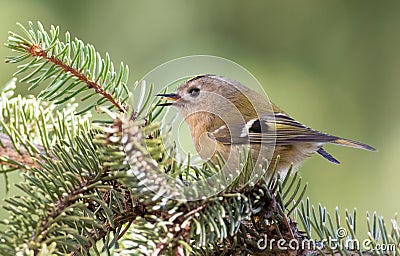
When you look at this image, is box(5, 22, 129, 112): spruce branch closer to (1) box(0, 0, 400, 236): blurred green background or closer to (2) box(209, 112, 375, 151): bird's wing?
(2) box(209, 112, 375, 151): bird's wing

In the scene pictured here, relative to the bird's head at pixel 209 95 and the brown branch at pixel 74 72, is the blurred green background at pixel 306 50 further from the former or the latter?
the brown branch at pixel 74 72

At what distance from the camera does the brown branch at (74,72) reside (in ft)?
2.71

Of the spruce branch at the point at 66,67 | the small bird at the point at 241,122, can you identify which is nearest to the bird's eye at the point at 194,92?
the small bird at the point at 241,122

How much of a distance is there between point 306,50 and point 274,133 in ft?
4.03

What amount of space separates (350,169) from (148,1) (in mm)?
993

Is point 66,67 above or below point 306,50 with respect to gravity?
below

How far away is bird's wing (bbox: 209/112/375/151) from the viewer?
102 centimetres

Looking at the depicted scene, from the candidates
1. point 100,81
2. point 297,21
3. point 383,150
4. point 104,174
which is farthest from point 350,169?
point 104,174

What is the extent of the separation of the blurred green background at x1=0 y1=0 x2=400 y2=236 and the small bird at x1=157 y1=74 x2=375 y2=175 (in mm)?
802

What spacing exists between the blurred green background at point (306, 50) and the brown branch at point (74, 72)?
1183 millimetres

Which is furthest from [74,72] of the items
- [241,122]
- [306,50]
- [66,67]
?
[306,50]

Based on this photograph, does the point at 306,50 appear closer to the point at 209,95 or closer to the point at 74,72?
the point at 209,95

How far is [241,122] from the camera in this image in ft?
3.59

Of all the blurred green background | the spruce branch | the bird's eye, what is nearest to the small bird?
the bird's eye
